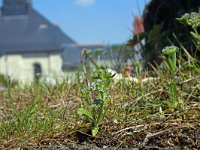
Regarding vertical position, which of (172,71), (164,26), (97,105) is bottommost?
(97,105)

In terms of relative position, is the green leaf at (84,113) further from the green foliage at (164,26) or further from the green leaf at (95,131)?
the green foliage at (164,26)

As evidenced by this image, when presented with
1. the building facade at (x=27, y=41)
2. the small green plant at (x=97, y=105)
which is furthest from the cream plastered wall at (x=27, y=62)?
the small green plant at (x=97, y=105)

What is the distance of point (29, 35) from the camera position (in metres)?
56.2

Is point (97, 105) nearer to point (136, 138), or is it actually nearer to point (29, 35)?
point (136, 138)

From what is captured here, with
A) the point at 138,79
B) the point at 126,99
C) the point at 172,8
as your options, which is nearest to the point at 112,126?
the point at 126,99

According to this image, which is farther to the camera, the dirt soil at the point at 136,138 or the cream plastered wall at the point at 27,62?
the cream plastered wall at the point at 27,62

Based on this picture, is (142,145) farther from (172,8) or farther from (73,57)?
(73,57)

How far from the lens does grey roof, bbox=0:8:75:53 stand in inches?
2122

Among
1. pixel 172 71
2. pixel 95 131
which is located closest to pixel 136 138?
pixel 95 131

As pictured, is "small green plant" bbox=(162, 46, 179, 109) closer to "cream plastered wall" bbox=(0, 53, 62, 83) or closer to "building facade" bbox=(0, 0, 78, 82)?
"building facade" bbox=(0, 0, 78, 82)

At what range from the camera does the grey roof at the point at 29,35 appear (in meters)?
53.9

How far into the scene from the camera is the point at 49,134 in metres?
1.74

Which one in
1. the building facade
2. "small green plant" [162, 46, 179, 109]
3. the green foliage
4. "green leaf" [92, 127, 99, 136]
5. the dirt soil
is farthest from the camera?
the building facade

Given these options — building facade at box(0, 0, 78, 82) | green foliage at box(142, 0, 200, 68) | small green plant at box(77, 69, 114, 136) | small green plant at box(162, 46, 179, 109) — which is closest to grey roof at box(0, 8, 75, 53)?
building facade at box(0, 0, 78, 82)
